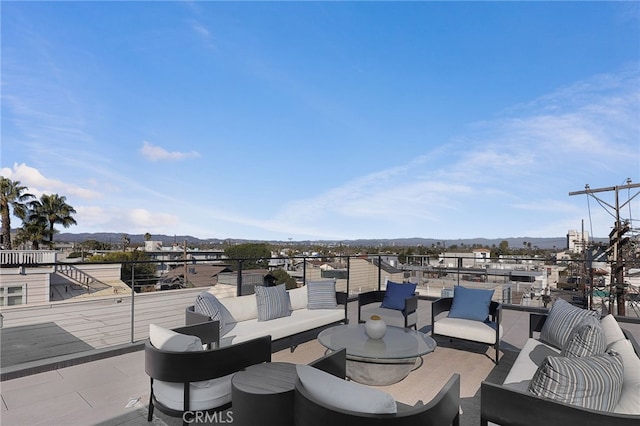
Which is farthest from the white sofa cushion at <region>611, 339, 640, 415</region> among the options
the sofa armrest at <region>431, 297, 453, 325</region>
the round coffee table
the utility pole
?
the utility pole

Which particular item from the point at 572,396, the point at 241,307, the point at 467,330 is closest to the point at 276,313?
the point at 241,307

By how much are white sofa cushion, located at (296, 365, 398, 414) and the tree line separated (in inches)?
984

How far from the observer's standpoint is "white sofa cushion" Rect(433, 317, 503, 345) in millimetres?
3803

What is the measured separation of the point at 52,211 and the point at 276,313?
2575 cm

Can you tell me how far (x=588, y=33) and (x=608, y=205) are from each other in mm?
5177

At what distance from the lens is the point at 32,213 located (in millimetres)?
22141

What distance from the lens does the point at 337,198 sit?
18.1 meters

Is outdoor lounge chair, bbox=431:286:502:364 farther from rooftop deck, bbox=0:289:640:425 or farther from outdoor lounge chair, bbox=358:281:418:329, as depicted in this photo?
outdoor lounge chair, bbox=358:281:418:329

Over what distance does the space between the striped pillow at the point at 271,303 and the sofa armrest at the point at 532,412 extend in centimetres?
280

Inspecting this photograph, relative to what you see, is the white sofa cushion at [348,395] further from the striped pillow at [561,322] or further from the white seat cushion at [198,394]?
the striped pillow at [561,322]

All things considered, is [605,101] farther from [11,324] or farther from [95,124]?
[11,324]

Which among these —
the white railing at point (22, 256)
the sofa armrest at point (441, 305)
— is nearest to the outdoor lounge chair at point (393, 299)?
the sofa armrest at point (441, 305)

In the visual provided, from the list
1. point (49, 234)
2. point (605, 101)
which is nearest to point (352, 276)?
point (605, 101)

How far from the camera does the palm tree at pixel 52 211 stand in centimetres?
2250
